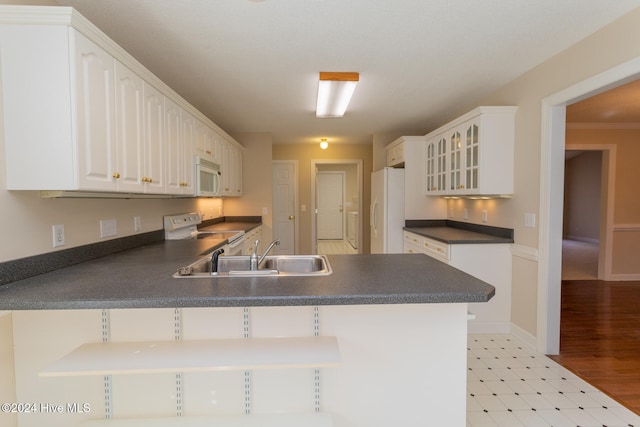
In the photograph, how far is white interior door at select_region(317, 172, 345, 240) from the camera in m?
9.95

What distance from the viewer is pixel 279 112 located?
4.14m

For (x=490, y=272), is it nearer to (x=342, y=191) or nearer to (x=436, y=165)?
(x=436, y=165)

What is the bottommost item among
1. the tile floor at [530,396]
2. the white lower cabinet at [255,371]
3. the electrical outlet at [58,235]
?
the tile floor at [530,396]

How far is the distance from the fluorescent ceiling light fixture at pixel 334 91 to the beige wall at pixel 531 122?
158cm

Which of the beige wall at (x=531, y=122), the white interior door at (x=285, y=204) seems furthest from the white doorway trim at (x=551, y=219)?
the white interior door at (x=285, y=204)

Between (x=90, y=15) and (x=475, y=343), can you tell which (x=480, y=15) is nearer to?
(x=90, y=15)

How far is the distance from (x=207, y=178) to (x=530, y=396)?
327 cm

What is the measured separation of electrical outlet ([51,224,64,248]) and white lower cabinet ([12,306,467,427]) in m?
0.40

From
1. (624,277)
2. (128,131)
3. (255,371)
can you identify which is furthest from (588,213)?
(128,131)

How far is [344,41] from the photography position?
7.70ft

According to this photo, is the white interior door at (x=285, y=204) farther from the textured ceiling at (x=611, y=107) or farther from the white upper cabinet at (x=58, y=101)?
the white upper cabinet at (x=58, y=101)

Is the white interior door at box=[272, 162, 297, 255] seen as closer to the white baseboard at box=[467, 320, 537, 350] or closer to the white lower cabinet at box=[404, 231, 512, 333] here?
the white lower cabinet at box=[404, 231, 512, 333]

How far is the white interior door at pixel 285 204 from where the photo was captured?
6414mm

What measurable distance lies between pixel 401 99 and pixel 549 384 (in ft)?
9.82
